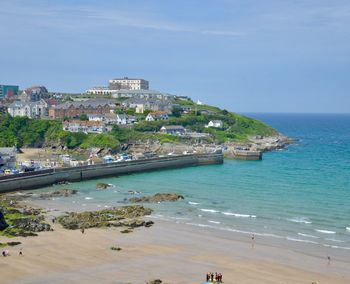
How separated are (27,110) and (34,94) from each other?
27890 millimetres

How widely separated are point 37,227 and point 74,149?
50639 mm

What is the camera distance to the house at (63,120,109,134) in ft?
293

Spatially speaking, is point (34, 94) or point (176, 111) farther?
point (34, 94)

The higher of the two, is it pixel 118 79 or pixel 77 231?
pixel 118 79

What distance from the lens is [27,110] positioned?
10644 centimetres

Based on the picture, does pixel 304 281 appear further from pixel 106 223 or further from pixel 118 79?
pixel 118 79

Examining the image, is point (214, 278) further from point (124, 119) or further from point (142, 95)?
point (142, 95)

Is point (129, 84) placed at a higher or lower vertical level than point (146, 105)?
higher

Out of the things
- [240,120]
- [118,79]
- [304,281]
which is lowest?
[304,281]

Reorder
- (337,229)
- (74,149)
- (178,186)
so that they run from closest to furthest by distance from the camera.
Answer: (337,229), (178,186), (74,149)

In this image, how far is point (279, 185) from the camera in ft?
165

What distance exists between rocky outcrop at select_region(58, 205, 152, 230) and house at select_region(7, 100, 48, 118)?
73388 mm

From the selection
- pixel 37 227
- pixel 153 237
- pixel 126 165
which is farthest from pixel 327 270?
pixel 126 165

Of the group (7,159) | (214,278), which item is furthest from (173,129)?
(214,278)
